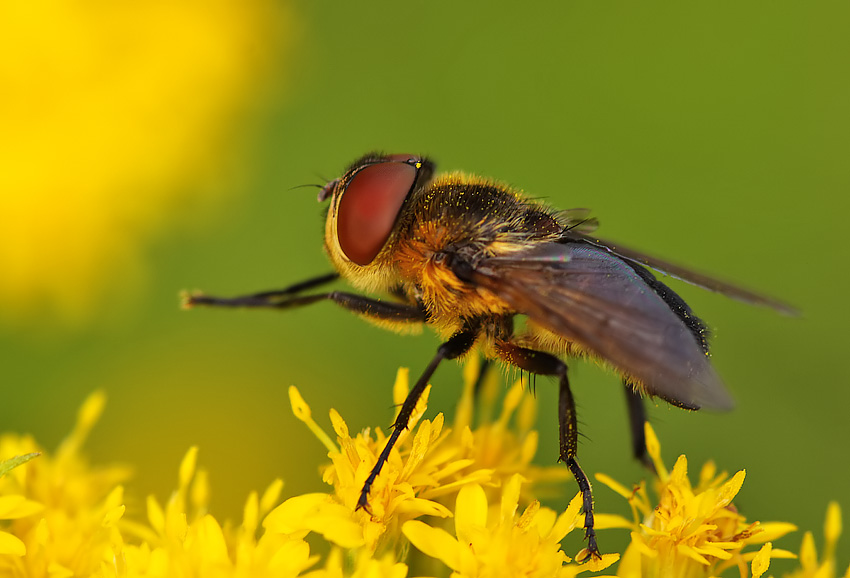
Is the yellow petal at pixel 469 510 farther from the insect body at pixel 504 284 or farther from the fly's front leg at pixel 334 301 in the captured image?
the fly's front leg at pixel 334 301

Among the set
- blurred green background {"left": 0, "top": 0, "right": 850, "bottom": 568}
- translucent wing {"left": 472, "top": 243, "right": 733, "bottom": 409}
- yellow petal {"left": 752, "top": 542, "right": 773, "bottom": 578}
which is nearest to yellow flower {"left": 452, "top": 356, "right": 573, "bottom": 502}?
translucent wing {"left": 472, "top": 243, "right": 733, "bottom": 409}

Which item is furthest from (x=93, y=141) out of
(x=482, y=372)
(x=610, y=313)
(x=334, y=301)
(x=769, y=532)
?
(x=769, y=532)

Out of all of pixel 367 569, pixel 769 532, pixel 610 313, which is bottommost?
pixel 367 569

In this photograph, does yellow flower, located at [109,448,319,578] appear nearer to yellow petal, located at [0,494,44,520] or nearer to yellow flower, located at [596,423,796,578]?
yellow petal, located at [0,494,44,520]

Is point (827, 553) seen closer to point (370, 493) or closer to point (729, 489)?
point (729, 489)

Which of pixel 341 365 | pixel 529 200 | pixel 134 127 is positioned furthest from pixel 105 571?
pixel 134 127

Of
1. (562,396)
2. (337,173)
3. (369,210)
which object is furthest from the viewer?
(337,173)
